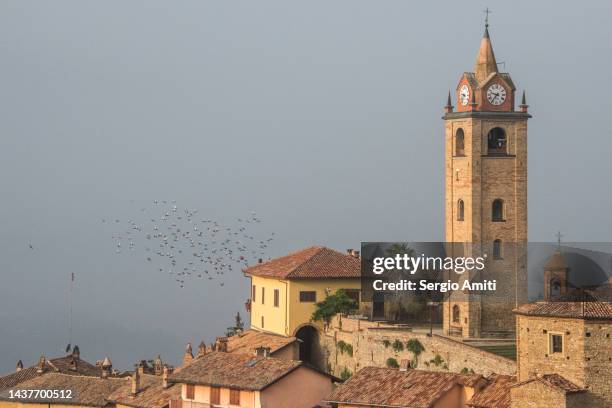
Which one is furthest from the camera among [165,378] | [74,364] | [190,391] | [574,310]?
[74,364]

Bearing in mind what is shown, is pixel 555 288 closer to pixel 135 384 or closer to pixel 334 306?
pixel 334 306

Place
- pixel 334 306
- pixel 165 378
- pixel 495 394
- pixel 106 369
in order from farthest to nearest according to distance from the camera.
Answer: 1. pixel 106 369
2. pixel 334 306
3. pixel 165 378
4. pixel 495 394

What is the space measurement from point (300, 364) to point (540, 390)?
12070mm

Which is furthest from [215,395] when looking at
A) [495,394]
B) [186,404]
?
[495,394]

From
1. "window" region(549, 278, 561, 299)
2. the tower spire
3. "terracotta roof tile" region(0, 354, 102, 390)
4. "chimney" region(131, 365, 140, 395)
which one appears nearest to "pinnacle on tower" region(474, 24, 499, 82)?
the tower spire

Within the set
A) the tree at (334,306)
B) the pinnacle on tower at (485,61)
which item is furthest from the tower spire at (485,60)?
the tree at (334,306)

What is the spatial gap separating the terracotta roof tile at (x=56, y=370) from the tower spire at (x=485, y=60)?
23.3 m

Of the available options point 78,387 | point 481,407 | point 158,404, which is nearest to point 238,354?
point 158,404

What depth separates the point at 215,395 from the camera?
56.0 meters

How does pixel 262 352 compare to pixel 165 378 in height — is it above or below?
above

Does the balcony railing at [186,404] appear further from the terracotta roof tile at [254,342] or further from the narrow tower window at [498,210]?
the narrow tower window at [498,210]

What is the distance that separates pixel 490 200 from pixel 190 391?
49.4 feet

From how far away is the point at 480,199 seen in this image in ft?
203

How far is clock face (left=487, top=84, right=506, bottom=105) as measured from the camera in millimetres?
62469
